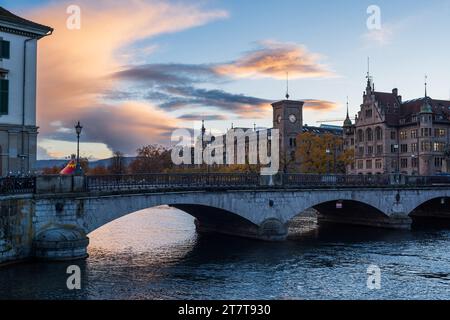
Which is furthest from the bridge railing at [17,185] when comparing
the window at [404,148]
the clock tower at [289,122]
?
the clock tower at [289,122]

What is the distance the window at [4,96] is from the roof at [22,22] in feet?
13.8

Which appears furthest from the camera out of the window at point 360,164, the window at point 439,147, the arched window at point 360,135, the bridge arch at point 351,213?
the arched window at point 360,135

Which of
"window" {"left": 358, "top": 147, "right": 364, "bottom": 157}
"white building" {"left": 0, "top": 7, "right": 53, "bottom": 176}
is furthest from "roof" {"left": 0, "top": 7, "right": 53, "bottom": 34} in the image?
"window" {"left": 358, "top": 147, "right": 364, "bottom": 157}

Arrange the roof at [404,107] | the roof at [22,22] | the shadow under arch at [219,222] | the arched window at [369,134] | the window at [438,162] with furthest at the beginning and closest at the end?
the arched window at [369,134]
the roof at [404,107]
the window at [438,162]
the shadow under arch at [219,222]
the roof at [22,22]

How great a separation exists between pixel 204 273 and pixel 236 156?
118m

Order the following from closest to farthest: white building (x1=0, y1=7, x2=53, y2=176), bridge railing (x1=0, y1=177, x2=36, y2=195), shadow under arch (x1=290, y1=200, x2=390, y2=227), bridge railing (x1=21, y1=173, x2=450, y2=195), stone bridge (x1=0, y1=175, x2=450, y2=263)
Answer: bridge railing (x1=0, y1=177, x2=36, y2=195) < stone bridge (x1=0, y1=175, x2=450, y2=263) < bridge railing (x1=21, y1=173, x2=450, y2=195) < white building (x1=0, y1=7, x2=53, y2=176) < shadow under arch (x1=290, y1=200, x2=390, y2=227)

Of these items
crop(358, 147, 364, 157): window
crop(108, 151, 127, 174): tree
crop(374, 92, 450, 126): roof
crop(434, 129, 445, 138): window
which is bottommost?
crop(108, 151, 127, 174): tree

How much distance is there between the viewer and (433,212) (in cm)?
6956

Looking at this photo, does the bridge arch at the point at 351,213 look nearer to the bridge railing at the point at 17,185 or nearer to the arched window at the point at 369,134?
the bridge railing at the point at 17,185

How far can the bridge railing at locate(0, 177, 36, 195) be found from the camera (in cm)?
3000

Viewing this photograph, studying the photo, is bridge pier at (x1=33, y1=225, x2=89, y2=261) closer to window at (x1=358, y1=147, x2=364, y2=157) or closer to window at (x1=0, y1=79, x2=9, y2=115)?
window at (x1=0, y1=79, x2=9, y2=115)

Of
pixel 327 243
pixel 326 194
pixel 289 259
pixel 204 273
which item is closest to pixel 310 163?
pixel 326 194

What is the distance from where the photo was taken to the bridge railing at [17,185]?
3000 cm

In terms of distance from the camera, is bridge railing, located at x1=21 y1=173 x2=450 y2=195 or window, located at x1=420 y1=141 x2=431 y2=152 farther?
window, located at x1=420 y1=141 x2=431 y2=152
